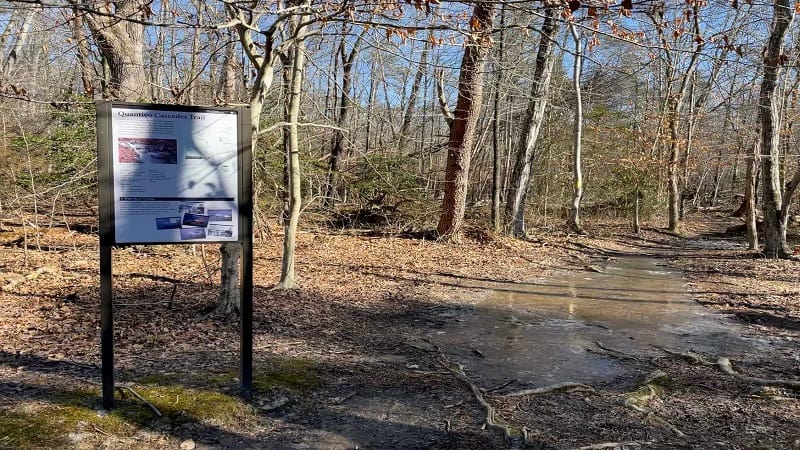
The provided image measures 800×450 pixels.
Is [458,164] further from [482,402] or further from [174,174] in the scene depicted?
[174,174]

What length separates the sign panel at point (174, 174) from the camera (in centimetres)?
370

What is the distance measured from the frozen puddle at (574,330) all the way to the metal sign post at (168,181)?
9.10 ft

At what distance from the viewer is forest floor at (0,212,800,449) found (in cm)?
376

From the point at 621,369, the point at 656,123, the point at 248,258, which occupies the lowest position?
the point at 621,369

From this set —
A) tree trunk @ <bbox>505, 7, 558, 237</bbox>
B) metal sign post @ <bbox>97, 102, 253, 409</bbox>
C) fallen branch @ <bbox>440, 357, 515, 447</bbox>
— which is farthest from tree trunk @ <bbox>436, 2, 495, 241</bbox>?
metal sign post @ <bbox>97, 102, 253, 409</bbox>

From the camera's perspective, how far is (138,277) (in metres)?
9.16

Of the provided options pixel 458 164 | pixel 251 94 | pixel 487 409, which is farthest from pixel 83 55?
pixel 458 164

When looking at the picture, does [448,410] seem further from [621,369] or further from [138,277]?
[138,277]

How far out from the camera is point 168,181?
12.5 feet

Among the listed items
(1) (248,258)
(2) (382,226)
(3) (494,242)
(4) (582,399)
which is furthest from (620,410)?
(2) (382,226)

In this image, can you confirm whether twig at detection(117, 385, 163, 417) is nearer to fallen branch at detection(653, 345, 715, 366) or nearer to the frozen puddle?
the frozen puddle

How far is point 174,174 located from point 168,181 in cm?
6

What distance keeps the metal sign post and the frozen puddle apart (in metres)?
2.77

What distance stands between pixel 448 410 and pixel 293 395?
3.98 feet
